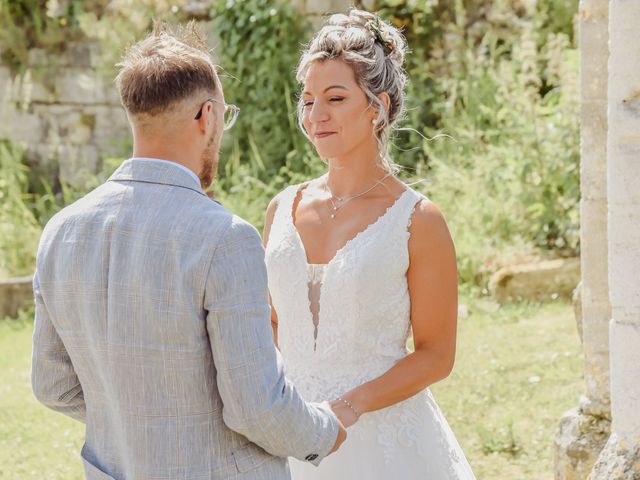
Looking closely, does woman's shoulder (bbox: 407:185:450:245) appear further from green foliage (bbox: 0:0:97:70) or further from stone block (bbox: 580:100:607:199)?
green foliage (bbox: 0:0:97:70)

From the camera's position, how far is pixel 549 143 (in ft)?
27.3

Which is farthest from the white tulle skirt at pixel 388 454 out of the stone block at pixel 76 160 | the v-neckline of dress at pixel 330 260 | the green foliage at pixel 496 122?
the stone block at pixel 76 160

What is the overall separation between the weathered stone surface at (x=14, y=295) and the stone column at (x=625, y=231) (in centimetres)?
641

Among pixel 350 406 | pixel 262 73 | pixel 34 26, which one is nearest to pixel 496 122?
pixel 262 73

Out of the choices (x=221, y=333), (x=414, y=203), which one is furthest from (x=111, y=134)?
(x=221, y=333)

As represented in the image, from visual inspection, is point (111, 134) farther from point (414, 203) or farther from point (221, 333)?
point (221, 333)

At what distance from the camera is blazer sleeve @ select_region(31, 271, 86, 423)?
7.45ft

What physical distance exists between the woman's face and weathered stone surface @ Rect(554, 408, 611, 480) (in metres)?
1.88

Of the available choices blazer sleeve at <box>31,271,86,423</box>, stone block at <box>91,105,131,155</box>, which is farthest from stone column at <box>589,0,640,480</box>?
stone block at <box>91,105,131,155</box>

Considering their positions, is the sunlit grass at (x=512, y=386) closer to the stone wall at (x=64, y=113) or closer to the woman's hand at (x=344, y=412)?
the woman's hand at (x=344, y=412)

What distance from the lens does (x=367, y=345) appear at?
289cm

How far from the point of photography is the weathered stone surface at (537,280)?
7.57 meters

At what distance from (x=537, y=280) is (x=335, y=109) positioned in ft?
16.3

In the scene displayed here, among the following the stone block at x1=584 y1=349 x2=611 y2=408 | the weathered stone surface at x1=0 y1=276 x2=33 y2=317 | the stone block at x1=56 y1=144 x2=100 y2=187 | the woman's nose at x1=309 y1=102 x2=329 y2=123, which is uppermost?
the woman's nose at x1=309 y1=102 x2=329 y2=123
